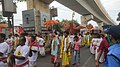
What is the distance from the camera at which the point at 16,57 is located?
5.82 metres

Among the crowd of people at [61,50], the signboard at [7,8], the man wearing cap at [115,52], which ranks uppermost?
the signboard at [7,8]

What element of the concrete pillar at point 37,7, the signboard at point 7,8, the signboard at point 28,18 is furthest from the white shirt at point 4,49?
the concrete pillar at point 37,7

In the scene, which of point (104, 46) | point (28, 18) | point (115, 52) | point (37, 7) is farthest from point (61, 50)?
point (37, 7)

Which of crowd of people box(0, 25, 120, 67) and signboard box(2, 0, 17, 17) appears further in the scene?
signboard box(2, 0, 17, 17)

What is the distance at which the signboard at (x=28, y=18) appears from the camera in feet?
59.7

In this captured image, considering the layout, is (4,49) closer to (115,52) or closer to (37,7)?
(115,52)

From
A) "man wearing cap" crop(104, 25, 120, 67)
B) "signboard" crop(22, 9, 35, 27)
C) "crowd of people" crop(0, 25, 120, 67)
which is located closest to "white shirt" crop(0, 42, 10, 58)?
"crowd of people" crop(0, 25, 120, 67)

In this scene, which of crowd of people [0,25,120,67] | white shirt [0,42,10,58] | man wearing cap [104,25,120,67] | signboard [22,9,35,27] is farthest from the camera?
signboard [22,9,35,27]

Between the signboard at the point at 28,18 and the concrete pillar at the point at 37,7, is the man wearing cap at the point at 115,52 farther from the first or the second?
the concrete pillar at the point at 37,7

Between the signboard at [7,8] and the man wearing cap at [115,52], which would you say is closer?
the man wearing cap at [115,52]

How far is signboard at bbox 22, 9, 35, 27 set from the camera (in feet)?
59.7

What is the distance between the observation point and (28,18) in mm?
18484

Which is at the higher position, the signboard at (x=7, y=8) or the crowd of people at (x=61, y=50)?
the signboard at (x=7, y=8)

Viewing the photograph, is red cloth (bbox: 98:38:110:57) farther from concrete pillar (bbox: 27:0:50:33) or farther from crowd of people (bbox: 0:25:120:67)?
concrete pillar (bbox: 27:0:50:33)
